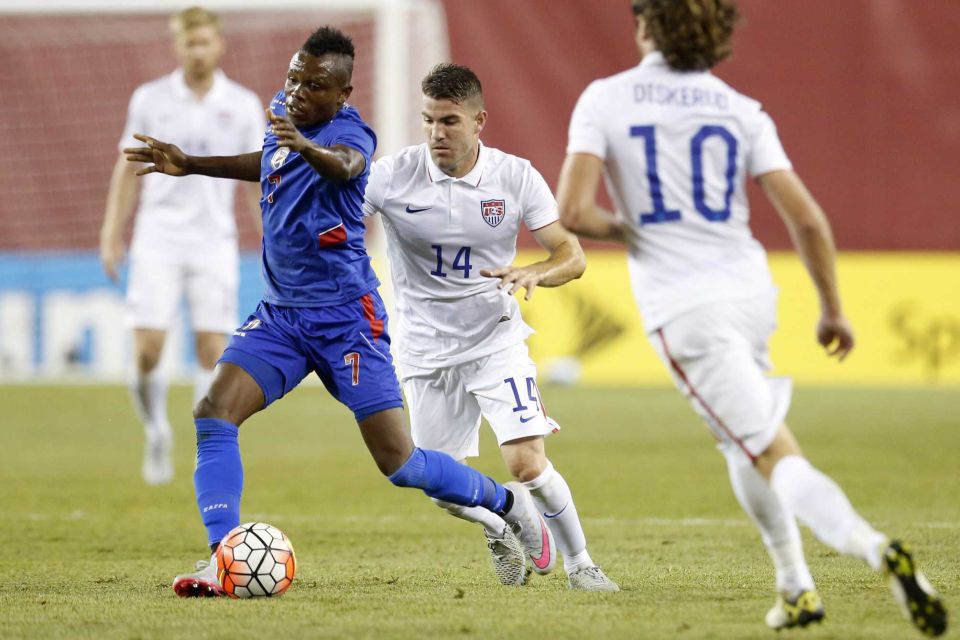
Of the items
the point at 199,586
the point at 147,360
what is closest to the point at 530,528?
the point at 199,586

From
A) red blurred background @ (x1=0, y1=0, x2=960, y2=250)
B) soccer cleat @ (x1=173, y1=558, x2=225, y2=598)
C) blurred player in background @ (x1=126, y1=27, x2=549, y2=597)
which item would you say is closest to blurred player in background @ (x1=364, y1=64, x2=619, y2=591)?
blurred player in background @ (x1=126, y1=27, x2=549, y2=597)

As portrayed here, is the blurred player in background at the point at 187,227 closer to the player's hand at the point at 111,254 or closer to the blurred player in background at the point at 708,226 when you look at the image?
the player's hand at the point at 111,254

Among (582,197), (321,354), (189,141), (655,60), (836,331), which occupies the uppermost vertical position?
(655,60)

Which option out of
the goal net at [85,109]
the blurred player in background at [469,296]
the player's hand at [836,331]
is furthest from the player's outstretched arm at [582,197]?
the goal net at [85,109]

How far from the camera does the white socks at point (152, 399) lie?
9.23 meters

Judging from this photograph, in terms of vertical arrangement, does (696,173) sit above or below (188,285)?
above

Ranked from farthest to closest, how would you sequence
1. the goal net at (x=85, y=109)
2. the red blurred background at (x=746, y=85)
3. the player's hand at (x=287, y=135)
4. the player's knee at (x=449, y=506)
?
the red blurred background at (x=746, y=85)
the goal net at (x=85, y=109)
the player's knee at (x=449, y=506)
the player's hand at (x=287, y=135)

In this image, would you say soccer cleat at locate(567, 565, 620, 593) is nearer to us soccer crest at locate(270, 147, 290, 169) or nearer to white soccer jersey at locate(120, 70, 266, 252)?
us soccer crest at locate(270, 147, 290, 169)

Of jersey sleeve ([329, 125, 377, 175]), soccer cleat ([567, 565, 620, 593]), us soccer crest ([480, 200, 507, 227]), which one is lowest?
soccer cleat ([567, 565, 620, 593])

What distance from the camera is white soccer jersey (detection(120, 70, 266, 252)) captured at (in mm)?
9328

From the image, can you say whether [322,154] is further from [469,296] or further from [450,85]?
[469,296]

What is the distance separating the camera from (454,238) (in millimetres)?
5660

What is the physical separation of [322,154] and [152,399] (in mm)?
4714

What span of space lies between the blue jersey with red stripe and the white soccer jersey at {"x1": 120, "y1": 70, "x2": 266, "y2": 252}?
3989mm
